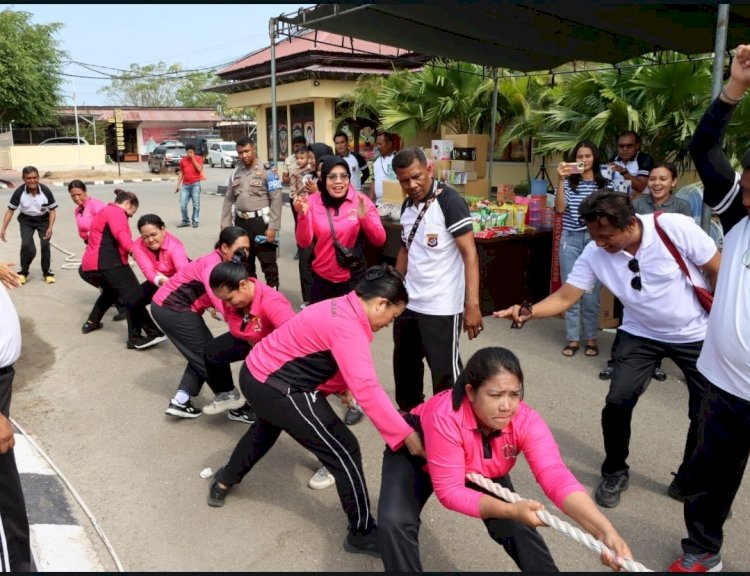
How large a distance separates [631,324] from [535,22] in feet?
13.6

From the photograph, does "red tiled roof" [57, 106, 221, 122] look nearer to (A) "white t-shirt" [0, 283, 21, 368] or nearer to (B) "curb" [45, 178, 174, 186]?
(B) "curb" [45, 178, 174, 186]

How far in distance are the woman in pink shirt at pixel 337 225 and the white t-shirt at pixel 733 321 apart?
2719mm

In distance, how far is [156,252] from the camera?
18.2ft

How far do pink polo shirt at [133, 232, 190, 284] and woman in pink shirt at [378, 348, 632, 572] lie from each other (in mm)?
3479

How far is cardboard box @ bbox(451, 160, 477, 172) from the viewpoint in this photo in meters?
8.17

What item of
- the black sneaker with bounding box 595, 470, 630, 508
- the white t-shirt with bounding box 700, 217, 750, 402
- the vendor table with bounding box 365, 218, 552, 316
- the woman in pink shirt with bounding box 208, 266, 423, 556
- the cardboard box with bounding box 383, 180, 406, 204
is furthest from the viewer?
the cardboard box with bounding box 383, 180, 406, 204

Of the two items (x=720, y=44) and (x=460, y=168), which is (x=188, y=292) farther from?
(x=460, y=168)

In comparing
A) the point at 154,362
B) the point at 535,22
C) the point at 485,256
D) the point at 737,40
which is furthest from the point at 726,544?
the point at 737,40

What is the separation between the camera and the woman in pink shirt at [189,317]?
444 cm

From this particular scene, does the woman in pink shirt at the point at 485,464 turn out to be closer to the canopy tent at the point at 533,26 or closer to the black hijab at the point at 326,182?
the black hijab at the point at 326,182

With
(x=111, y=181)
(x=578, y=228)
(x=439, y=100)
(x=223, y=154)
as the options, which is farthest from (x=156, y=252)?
(x=223, y=154)

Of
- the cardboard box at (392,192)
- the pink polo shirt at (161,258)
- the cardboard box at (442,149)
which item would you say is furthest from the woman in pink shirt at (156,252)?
the cardboard box at (442,149)

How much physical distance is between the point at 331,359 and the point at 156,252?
3205 millimetres

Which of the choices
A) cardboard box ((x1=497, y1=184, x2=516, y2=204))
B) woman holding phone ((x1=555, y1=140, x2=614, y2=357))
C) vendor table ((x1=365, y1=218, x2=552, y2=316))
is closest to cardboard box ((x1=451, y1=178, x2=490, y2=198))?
cardboard box ((x1=497, y1=184, x2=516, y2=204))
